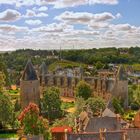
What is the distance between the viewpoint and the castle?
6234 cm

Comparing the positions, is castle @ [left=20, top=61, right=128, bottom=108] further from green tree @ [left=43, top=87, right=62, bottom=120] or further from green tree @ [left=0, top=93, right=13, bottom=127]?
green tree @ [left=0, top=93, right=13, bottom=127]

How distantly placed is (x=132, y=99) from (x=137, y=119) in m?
24.3

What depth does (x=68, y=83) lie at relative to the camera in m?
86.3

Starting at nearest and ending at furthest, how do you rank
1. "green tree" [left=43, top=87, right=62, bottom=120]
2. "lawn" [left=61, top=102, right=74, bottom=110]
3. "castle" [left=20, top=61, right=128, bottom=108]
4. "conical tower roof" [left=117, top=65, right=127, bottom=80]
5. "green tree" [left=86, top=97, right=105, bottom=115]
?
"green tree" [left=86, top=97, right=105, bottom=115] → "green tree" [left=43, top=87, right=62, bottom=120] → "castle" [left=20, top=61, right=128, bottom=108] → "lawn" [left=61, top=102, right=74, bottom=110] → "conical tower roof" [left=117, top=65, right=127, bottom=80]

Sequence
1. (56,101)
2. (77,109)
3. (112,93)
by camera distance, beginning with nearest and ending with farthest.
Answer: (77,109), (56,101), (112,93)

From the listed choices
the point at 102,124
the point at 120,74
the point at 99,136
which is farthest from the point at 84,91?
the point at 99,136

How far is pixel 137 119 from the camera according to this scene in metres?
47.8

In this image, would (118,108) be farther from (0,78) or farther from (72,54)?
(72,54)

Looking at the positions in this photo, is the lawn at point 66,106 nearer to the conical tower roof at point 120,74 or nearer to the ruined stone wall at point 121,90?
the ruined stone wall at point 121,90

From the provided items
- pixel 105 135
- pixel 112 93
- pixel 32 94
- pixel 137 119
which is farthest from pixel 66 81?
pixel 105 135

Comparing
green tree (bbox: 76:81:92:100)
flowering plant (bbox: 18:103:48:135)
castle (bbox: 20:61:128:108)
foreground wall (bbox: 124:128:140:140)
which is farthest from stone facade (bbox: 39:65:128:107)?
foreground wall (bbox: 124:128:140:140)

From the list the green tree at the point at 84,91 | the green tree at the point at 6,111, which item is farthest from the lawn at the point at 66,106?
the green tree at the point at 6,111

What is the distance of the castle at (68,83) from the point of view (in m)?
62.3

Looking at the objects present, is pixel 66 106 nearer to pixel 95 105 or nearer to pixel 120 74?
pixel 120 74
